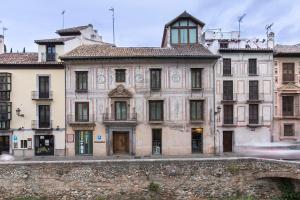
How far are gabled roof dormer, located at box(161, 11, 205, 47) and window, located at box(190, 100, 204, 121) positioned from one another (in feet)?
21.7

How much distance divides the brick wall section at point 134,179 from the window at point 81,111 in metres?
9.15

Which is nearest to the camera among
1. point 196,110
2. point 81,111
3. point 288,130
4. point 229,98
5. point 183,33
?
point 196,110

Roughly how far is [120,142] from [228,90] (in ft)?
39.7

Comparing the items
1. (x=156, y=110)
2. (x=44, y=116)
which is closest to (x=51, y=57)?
(x=44, y=116)

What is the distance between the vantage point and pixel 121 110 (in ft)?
109

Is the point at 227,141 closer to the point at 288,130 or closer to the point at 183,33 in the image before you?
the point at 288,130

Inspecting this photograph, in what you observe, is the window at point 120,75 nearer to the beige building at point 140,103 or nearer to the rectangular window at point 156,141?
the beige building at point 140,103

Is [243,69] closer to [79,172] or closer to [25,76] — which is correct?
[79,172]

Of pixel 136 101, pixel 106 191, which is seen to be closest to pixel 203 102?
pixel 136 101

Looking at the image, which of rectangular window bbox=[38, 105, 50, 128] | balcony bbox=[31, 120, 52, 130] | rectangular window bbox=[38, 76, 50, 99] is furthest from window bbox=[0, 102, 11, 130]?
rectangular window bbox=[38, 76, 50, 99]

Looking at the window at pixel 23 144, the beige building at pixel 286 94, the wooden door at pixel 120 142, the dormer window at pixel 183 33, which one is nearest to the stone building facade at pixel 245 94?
the beige building at pixel 286 94

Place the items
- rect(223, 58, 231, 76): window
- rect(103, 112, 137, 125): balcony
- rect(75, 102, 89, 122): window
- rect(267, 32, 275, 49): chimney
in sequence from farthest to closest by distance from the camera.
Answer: rect(267, 32, 275, 49): chimney
rect(223, 58, 231, 76): window
rect(75, 102, 89, 122): window
rect(103, 112, 137, 125): balcony

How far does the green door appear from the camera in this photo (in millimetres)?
33312

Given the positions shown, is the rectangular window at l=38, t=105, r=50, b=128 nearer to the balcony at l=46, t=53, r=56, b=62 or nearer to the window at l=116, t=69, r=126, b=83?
the balcony at l=46, t=53, r=56, b=62
